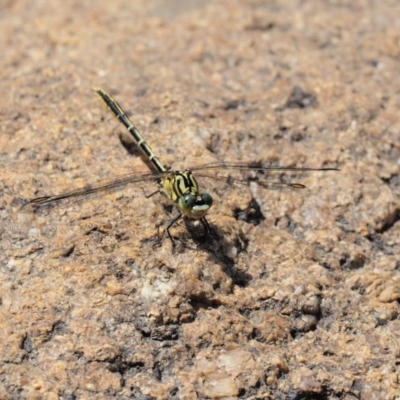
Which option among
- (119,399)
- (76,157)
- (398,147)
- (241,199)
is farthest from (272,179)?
(119,399)

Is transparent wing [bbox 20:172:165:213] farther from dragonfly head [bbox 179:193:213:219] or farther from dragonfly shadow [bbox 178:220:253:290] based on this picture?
dragonfly shadow [bbox 178:220:253:290]

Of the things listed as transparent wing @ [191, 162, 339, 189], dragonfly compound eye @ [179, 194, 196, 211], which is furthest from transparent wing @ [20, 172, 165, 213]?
transparent wing @ [191, 162, 339, 189]

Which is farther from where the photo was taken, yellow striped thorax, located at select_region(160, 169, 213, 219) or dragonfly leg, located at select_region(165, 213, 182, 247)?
yellow striped thorax, located at select_region(160, 169, 213, 219)

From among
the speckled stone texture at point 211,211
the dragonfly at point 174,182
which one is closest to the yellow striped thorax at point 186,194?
the dragonfly at point 174,182

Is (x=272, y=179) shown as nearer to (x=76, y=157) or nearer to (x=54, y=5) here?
(x=76, y=157)

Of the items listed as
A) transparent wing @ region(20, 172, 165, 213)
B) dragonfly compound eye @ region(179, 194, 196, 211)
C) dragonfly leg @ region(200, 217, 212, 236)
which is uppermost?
transparent wing @ region(20, 172, 165, 213)

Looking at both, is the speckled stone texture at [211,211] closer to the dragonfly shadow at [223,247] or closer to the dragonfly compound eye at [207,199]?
the dragonfly shadow at [223,247]

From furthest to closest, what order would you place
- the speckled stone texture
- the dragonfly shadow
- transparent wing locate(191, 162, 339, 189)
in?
transparent wing locate(191, 162, 339, 189) → the dragonfly shadow → the speckled stone texture

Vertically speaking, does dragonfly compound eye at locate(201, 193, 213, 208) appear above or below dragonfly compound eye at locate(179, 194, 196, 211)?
below
